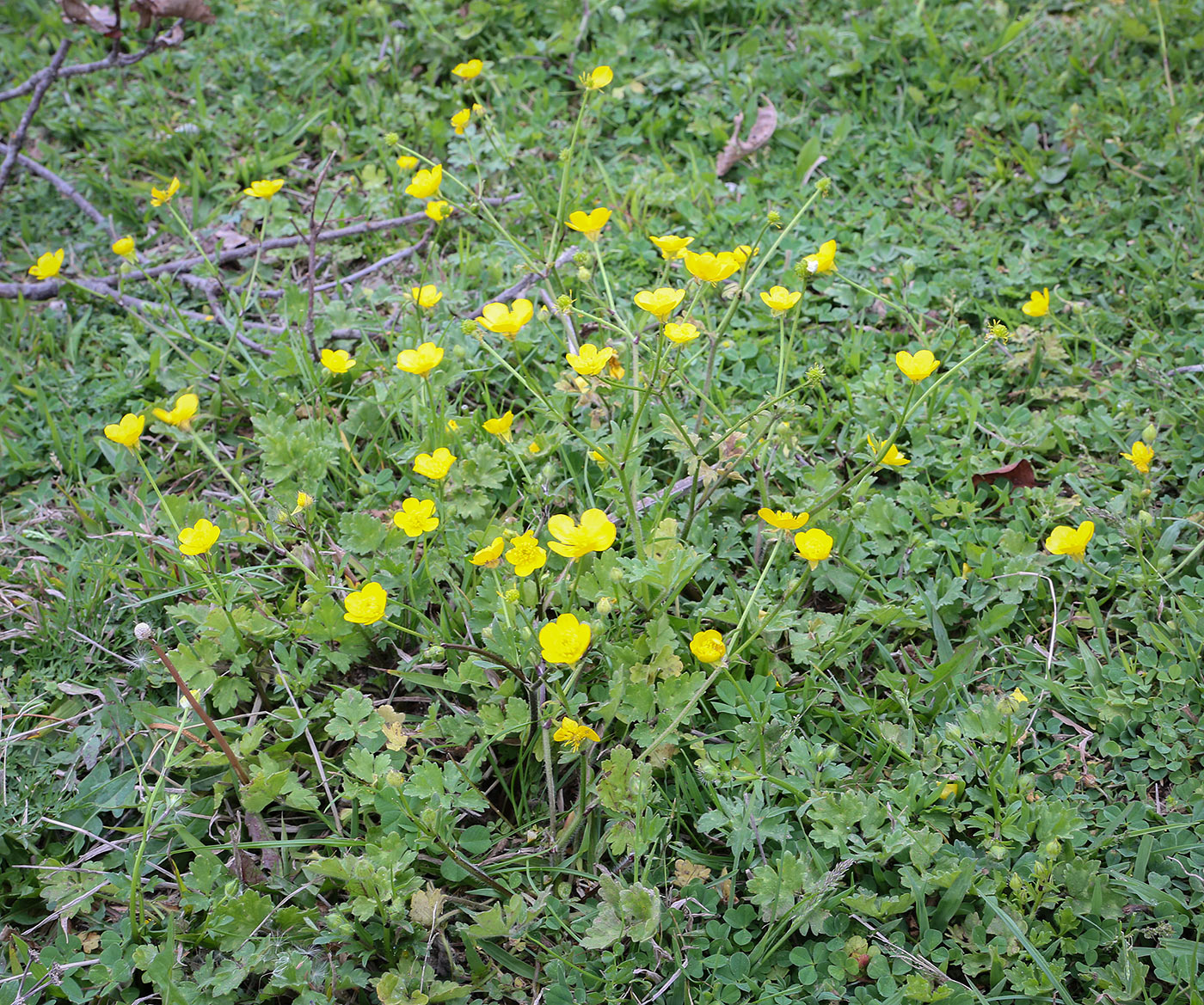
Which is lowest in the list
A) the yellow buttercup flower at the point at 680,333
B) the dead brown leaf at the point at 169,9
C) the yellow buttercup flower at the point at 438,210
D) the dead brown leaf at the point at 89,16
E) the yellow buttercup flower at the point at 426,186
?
the yellow buttercup flower at the point at 438,210

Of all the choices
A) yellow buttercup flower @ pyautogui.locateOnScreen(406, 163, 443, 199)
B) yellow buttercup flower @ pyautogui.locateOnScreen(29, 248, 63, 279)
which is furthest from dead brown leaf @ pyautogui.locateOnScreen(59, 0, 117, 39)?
yellow buttercup flower @ pyautogui.locateOnScreen(406, 163, 443, 199)

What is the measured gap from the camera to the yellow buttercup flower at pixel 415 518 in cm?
207

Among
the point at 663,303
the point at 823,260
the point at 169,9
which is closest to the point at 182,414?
the point at 663,303

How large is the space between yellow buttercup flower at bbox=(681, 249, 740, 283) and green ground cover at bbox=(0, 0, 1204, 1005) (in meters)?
0.07

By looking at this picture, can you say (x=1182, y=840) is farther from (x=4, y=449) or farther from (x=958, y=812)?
(x=4, y=449)

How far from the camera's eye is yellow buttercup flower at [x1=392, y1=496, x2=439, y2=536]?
6.79ft

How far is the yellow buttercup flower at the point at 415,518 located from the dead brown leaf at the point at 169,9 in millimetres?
2339

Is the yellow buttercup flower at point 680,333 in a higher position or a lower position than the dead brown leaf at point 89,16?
lower

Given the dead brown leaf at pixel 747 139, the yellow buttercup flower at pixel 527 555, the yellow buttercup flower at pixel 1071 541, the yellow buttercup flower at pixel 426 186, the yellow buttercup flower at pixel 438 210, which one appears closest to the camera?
the yellow buttercup flower at pixel 527 555

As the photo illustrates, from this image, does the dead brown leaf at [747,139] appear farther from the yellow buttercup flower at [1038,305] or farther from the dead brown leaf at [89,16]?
the dead brown leaf at [89,16]

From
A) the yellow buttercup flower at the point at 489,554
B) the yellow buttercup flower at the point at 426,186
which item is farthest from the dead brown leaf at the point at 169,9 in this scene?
the yellow buttercup flower at the point at 489,554

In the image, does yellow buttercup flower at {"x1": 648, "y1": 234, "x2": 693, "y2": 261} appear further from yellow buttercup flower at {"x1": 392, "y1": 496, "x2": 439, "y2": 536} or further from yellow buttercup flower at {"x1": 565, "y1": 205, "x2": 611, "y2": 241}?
yellow buttercup flower at {"x1": 392, "y1": 496, "x2": 439, "y2": 536}

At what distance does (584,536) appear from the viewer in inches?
73.5

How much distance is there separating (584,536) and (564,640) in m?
0.23
